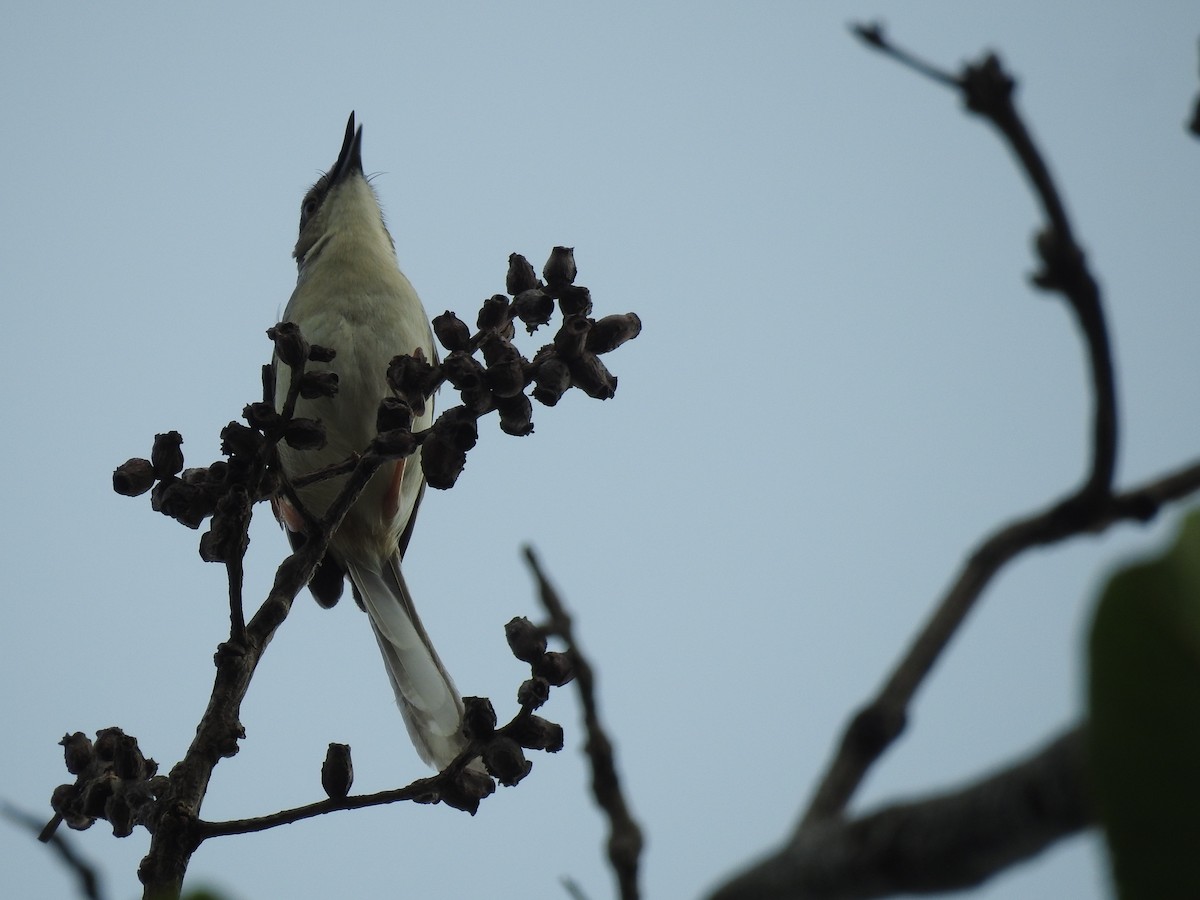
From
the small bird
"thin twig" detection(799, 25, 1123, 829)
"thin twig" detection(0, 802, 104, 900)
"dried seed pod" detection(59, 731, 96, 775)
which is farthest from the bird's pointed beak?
"thin twig" detection(799, 25, 1123, 829)

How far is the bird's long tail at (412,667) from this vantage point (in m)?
3.92

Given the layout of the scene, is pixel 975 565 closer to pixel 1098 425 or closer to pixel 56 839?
pixel 1098 425

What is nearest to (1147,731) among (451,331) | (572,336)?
(572,336)

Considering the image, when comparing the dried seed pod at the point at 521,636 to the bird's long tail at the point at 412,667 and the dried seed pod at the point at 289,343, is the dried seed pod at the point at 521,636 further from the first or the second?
the bird's long tail at the point at 412,667

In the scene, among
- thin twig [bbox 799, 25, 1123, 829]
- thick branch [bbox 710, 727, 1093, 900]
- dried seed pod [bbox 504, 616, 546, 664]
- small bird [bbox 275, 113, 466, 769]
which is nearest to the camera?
thick branch [bbox 710, 727, 1093, 900]

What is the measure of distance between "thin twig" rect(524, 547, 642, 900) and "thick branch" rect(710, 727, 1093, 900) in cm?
27

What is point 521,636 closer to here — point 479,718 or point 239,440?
point 479,718

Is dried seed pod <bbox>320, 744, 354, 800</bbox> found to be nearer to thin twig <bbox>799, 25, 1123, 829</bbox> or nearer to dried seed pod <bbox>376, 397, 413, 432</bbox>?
dried seed pod <bbox>376, 397, 413, 432</bbox>

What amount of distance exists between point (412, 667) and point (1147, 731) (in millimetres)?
3607

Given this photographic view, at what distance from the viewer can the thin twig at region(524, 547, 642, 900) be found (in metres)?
1.04

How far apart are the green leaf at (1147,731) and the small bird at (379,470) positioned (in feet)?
10.9

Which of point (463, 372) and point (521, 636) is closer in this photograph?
point (521, 636)

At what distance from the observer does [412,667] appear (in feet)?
13.9

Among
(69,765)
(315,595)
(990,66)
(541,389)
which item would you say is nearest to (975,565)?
(990,66)
